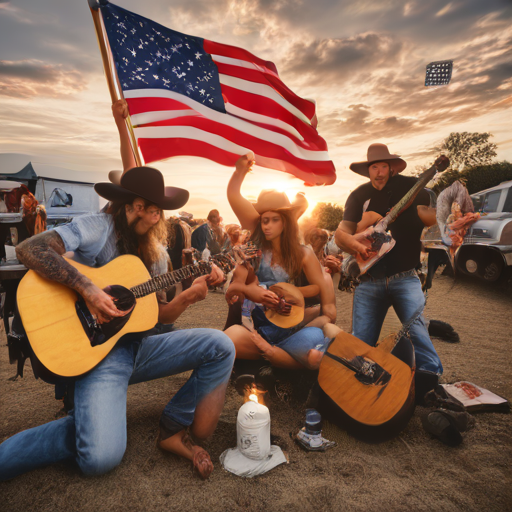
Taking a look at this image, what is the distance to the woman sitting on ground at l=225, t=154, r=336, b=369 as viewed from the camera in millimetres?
2781

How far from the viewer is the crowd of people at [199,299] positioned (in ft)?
6.40

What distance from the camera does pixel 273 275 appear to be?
297 cm

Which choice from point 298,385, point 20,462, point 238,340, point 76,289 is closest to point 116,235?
point 76,289

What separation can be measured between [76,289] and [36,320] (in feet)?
0.91

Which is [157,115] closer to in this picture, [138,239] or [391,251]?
[138,239]

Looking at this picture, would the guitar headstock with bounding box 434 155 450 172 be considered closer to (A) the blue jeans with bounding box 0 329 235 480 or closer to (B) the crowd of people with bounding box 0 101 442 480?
(B) the crowd of people with bounding box 0 101 442 480

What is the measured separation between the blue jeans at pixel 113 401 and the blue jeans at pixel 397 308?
1509mm

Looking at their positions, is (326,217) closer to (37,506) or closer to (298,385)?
(298,385)

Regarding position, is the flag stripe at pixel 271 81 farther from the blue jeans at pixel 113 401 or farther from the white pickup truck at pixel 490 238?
the white pickup truck at pixel 490 238

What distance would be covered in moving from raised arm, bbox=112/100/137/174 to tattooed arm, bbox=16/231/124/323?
101 cm

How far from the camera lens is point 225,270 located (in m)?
2.57

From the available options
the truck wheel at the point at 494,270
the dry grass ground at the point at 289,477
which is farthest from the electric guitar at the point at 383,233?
the truck wheel at the point at 494,270

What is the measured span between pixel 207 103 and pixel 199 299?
7.14 ft

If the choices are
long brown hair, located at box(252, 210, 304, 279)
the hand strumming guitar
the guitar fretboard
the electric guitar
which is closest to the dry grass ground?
the hand strumming guitar
